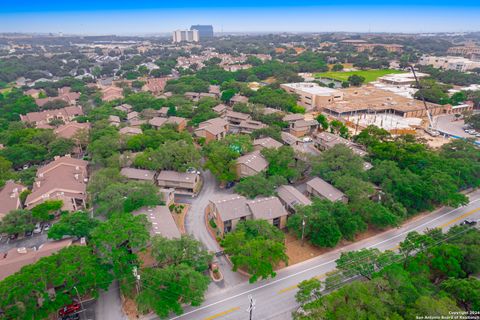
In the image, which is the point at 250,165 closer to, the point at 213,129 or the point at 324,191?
the point at 324,191

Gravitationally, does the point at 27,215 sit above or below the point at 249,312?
above

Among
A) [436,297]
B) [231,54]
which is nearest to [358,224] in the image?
[436,297]

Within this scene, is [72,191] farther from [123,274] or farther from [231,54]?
[231,54]

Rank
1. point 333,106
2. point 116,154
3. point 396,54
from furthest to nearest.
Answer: point 396,54, point 333,106, point 116,154

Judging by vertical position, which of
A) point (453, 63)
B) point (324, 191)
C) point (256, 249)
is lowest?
point (324, 191)

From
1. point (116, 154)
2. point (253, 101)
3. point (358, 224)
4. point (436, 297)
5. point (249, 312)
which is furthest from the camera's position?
point (253, 101)

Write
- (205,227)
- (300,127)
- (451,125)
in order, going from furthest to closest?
(451,125), (300,127), (205,227)

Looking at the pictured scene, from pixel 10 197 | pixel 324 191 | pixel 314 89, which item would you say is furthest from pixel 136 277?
pixel 314 89
